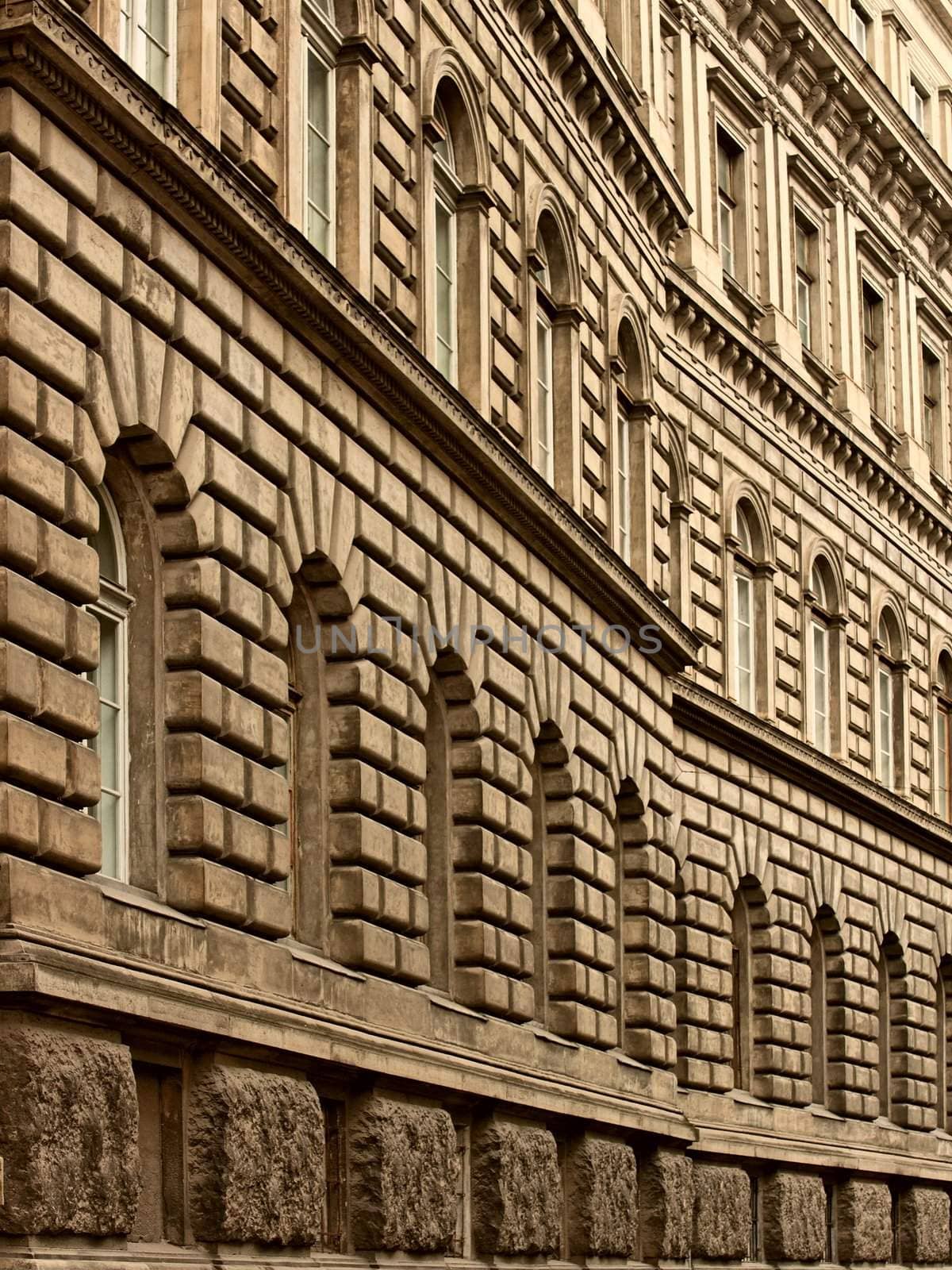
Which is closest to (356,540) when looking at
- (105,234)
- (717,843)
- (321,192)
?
(321,192)

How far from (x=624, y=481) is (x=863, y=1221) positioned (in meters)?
9.83

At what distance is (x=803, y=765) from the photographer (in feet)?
103

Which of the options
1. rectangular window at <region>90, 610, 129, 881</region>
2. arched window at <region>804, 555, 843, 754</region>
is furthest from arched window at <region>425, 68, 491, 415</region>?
arched window at <region>804, 555, 843, 754</region>

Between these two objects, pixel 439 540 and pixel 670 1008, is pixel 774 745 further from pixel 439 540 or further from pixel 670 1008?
pixel 439 540

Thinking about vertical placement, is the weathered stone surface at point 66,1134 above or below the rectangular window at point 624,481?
below

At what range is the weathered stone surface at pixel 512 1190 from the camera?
790 inches

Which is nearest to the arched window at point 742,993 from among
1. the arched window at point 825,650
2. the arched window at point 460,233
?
the arched window at point 825,650

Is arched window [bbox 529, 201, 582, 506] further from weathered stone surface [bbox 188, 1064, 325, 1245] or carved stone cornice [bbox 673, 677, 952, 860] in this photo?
weathered stone surface [bbox 188, 1064, 325, 1245]

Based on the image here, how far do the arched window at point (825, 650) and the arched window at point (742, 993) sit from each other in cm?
378

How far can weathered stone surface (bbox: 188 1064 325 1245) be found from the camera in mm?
15047

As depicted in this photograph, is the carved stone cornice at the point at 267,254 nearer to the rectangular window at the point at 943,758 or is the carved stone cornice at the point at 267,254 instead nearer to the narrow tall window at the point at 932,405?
the rectangular window at the point at 943,758

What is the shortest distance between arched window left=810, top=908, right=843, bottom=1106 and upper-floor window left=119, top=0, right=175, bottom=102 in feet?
59.0

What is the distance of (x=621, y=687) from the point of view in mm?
25406

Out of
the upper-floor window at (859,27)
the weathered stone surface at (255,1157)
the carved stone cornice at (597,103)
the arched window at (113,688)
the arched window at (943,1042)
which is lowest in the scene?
the weathered stone surface at (255,1157)
